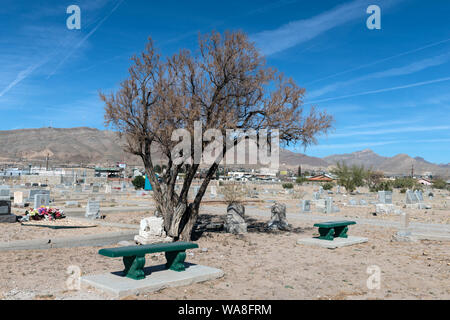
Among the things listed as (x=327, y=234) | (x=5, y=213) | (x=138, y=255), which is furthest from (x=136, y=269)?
(x=5, y=213)

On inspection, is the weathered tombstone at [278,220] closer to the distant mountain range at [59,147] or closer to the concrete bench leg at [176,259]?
the concrete bench leg at [176,259]

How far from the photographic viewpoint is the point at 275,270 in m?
7.69

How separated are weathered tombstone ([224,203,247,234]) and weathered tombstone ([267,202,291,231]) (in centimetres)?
167

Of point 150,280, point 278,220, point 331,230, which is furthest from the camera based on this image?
point 278,220

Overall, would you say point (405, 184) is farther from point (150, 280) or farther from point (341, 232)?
point (150, 280)

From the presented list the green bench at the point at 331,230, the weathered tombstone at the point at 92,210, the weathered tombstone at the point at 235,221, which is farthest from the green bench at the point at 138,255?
the weathered tombstone at the point at 92,210

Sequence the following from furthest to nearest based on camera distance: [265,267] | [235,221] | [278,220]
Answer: [278,220] → [235,221] → [265,267]

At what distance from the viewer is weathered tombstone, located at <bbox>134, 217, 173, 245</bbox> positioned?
33.1 ft

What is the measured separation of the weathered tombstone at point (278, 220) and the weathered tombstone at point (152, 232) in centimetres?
508

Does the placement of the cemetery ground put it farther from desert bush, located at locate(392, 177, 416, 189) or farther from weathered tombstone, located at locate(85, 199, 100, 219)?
desert bush, located at locate(392, 177, 416, 189)

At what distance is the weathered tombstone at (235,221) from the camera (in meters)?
12.9

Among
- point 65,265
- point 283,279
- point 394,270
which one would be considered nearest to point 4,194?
point 65,265

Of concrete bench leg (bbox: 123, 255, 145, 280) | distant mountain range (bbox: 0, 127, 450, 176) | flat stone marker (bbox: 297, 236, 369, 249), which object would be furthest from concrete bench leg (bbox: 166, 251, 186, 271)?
distant mountain range (bbox: 0, 127, 450, 176)

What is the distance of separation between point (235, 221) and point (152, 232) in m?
3.61
